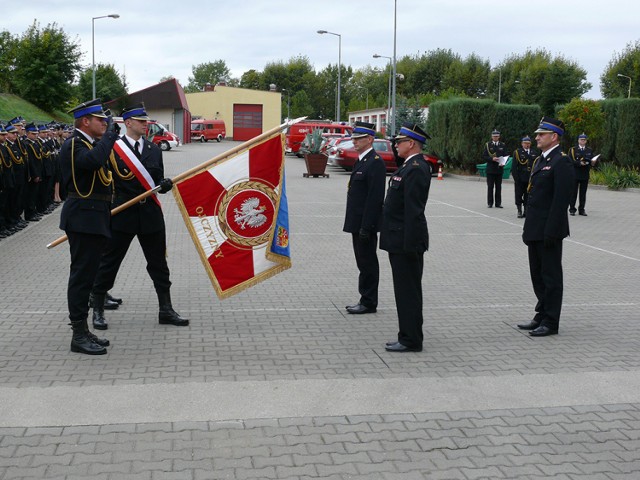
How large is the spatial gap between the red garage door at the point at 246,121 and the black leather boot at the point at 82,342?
7944cm

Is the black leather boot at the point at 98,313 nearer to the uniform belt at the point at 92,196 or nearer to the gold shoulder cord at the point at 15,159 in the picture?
the uniform belt at the point at 92,196

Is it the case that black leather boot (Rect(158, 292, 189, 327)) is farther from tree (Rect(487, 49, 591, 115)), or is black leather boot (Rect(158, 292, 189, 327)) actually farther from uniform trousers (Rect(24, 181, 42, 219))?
tree (Rect(487, 49, 591, 115))

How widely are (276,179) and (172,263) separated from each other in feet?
14.2

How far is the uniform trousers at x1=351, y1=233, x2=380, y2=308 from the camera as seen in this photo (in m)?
8.01

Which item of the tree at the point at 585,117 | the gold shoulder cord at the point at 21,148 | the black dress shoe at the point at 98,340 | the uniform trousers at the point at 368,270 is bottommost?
the black dress shoe at the point at 98,340

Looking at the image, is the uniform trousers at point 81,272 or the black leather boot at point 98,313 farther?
the black leather boot at point 98,313

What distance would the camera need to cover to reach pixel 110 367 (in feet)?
19.4

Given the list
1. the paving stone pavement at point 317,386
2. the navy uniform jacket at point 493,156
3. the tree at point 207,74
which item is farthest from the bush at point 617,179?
the tree at point 207,74

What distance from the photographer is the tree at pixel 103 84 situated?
57.8 meters

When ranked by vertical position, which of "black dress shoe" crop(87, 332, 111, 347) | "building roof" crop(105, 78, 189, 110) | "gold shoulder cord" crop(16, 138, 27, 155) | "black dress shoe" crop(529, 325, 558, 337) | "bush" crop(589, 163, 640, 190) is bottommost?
"bush" crop(589, 163, 640, 190)

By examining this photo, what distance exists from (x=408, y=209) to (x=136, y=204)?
8.15 feet

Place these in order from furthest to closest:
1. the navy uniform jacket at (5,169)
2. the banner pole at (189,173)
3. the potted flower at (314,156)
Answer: the potted flower at (314,156) → the navy uniform jacket at (5,169) → the banner pole at (189,173)

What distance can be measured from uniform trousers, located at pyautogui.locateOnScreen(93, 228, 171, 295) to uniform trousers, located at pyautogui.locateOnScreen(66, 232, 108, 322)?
33.9 inches

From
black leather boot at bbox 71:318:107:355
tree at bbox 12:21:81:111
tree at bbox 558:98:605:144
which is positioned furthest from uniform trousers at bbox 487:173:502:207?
tree at bbox 12:21:81:111
